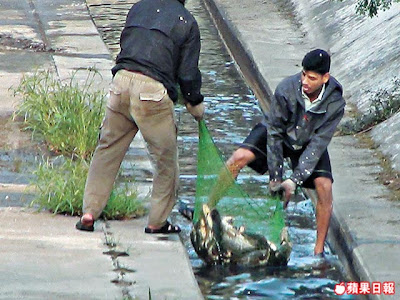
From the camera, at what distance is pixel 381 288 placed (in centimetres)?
586

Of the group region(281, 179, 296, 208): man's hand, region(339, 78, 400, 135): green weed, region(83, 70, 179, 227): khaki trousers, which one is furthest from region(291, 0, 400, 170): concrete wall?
region(83, 70, 179, 227): khaki trousers

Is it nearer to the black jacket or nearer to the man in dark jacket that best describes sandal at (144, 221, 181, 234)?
the man in dark jacket

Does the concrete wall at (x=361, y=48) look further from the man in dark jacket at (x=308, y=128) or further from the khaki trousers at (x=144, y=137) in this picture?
the khaki trousers at (x=144, y=137)

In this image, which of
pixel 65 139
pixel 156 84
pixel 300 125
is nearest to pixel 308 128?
pixel 300 125

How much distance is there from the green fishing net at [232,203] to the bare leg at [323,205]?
1.03ft

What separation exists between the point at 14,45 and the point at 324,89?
6232 mm

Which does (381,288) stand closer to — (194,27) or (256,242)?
(256,242)

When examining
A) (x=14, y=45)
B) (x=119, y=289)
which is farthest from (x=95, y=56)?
(x=119, y=289)

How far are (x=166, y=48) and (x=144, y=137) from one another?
24.1 inches

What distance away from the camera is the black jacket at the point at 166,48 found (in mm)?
6332

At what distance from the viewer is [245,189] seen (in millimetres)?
8141

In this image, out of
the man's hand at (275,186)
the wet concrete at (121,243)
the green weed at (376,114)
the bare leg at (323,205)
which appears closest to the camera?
the wet concrete at (121,243)

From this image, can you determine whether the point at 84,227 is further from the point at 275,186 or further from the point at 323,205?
the point at 323,205
